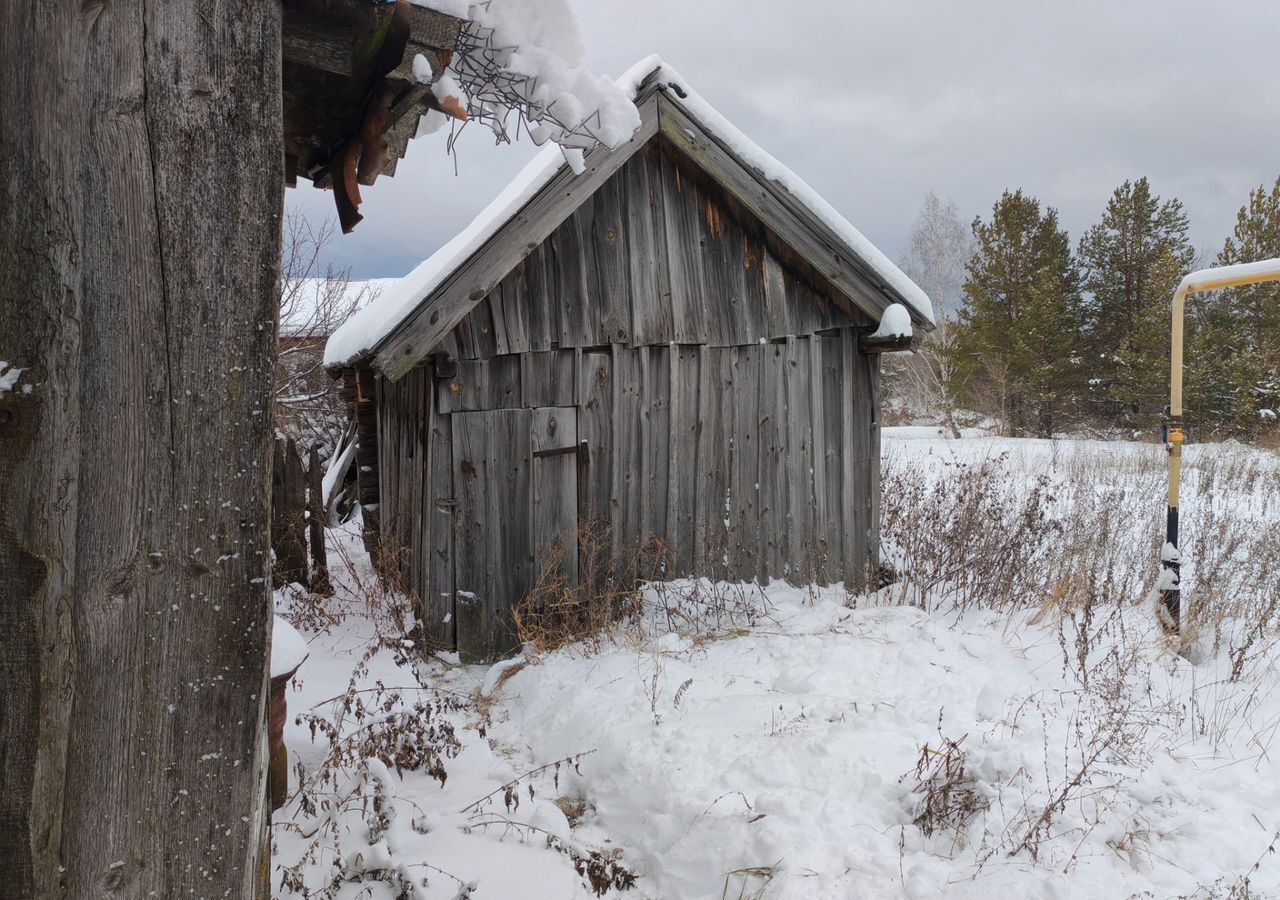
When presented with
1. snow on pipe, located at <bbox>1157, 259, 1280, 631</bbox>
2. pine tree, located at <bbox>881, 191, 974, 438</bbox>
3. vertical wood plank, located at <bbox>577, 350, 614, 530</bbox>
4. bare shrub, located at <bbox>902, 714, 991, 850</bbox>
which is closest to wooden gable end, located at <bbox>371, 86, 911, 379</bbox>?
vertical wood plank, located at <bbox>577, 350, 614, 530</bbox>

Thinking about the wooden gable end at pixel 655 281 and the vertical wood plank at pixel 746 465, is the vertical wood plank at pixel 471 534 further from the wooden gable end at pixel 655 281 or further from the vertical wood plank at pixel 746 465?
the vertical wood plank at pixel 746 465

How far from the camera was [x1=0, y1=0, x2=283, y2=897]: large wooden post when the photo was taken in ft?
4.52

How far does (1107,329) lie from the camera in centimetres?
2433

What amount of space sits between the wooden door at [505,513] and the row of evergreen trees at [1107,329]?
22.1 m

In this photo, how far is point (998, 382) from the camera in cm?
2459

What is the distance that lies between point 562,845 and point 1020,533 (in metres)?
5.13

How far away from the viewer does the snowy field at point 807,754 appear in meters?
2.92

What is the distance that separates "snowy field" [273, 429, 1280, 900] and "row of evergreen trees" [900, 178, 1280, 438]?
18.7 meters

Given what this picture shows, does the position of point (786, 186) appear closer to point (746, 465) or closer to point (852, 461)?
point (746, 465)

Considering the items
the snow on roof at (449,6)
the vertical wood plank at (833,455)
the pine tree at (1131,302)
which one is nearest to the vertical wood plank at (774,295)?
the vertical wood plank at (833,455)

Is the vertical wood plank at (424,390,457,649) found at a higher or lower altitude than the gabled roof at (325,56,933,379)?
lower

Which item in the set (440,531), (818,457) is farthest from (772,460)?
(440,531)

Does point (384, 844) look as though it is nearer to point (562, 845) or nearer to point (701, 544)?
point (562, 845)

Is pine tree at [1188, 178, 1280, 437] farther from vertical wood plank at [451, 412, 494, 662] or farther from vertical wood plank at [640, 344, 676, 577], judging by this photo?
vertical wood plank at [451, 412, 494, 662]
